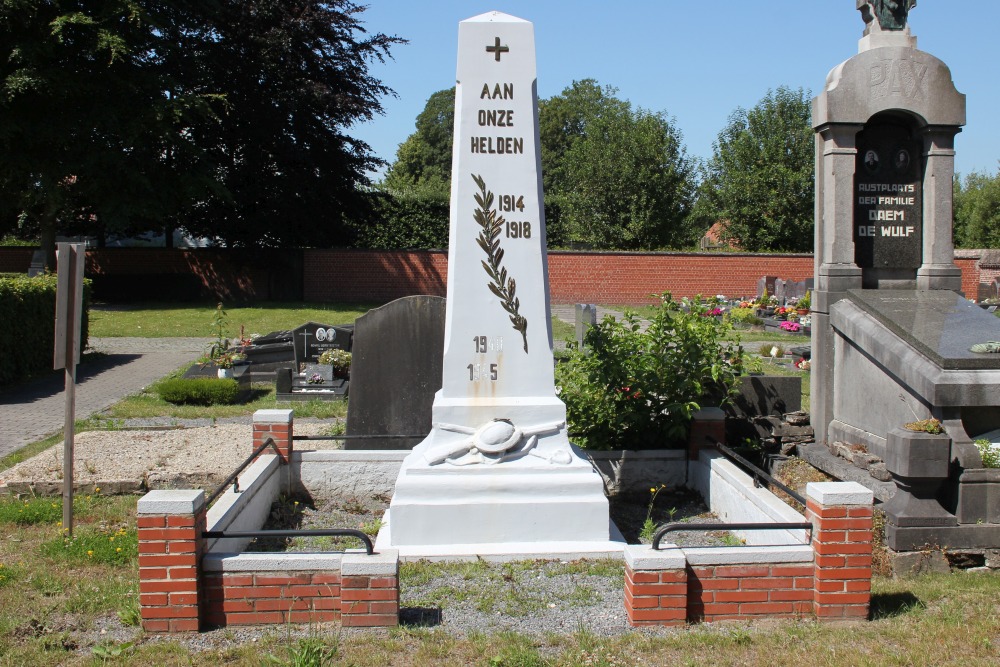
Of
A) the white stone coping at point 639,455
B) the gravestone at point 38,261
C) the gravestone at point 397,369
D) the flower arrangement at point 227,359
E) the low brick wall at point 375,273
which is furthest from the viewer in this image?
the low brick wall at point 375,273

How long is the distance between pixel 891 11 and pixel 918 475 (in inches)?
184

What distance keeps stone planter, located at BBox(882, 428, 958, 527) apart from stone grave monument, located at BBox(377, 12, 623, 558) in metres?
2.07

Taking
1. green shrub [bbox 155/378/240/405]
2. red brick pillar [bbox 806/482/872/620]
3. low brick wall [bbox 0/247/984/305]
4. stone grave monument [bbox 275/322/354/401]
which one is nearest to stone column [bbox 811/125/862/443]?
red brick pillar [bbox 806/482/872/620]

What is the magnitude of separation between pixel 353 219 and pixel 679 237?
15746 mm

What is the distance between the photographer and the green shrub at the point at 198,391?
1276cm

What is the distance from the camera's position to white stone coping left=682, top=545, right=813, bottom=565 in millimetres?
4707

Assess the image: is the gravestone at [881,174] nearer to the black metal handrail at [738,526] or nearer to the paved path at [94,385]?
the black metal handrail at [738,526]

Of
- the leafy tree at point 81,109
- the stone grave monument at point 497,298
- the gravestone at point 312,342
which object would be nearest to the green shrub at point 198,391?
the gravestone at point 312,342

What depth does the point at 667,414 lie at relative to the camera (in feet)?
26.2

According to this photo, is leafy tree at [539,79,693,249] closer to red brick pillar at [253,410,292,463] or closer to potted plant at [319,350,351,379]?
potted plant at [319,350,351,379]

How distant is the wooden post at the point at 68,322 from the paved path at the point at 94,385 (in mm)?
3759

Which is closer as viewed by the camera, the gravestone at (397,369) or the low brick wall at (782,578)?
the low brick wall at (782,578)

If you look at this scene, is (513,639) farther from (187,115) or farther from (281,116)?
(281,116)

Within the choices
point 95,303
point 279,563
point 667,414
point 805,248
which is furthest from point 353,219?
point 279,563
